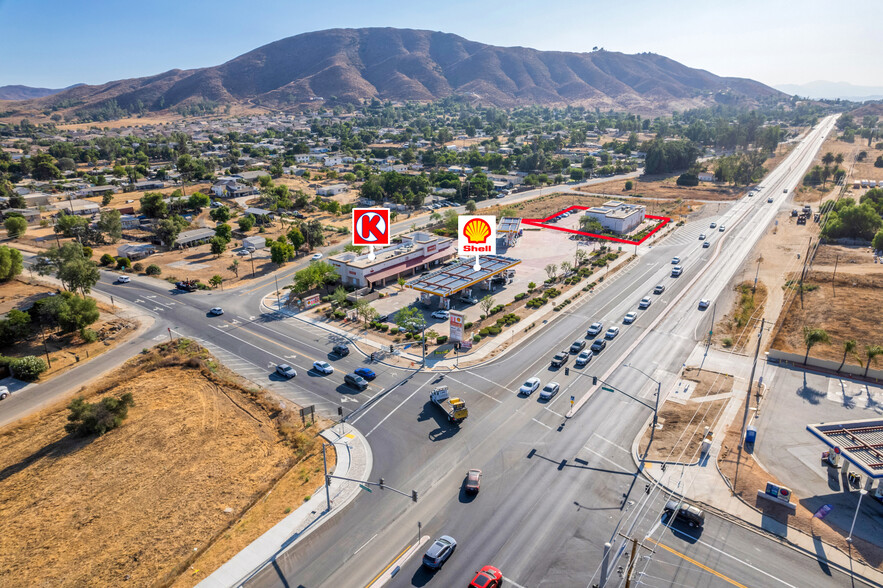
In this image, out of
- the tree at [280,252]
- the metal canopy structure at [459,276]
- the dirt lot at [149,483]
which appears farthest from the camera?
the tree at [280,252]

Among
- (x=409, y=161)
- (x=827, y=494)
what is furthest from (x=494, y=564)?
(x=409, y=161)

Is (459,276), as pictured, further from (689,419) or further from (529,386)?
(689,419)

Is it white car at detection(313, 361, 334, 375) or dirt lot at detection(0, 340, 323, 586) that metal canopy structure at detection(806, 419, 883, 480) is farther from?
white car at detection(313, 361, 334, 375)

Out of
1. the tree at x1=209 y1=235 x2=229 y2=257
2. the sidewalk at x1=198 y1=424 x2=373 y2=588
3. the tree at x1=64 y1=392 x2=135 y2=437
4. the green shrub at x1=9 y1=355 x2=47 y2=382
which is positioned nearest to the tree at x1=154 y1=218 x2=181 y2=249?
the tree at x1=209 y1=235 x2=229 y2=257

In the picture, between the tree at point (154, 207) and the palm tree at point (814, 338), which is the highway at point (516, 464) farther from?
the tree at point (154, 207)

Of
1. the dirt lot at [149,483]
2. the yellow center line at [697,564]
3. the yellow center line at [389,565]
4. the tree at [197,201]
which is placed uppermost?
the tree at [197,201]

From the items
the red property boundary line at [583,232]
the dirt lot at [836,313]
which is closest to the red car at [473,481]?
the dirt lot at [836,313]

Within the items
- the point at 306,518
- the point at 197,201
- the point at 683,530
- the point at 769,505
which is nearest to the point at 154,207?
the point at 197,201
